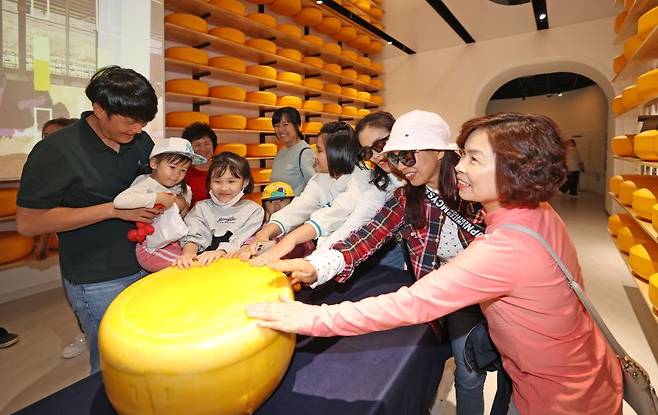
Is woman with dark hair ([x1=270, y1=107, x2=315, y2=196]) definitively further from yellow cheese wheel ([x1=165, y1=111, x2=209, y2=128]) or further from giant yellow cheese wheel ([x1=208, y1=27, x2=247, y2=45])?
giant yellow cheese wheel ([x1=208, y1=27, x2=247, y2=45])

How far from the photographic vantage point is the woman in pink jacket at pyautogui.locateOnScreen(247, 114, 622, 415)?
0.90 m

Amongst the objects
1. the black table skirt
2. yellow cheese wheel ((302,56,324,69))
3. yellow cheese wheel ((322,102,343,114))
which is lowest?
the black table skirt

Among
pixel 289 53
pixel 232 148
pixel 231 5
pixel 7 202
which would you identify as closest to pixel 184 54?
pixel 231 5

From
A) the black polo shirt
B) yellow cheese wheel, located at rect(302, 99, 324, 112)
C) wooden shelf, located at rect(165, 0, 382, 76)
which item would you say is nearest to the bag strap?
the black polo shirt

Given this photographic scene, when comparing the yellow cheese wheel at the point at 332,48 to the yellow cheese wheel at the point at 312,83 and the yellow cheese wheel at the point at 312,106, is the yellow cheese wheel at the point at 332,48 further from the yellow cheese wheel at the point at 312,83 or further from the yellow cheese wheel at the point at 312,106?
the yellow cheese wheel at the point at 312,106

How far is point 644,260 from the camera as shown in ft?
8.32

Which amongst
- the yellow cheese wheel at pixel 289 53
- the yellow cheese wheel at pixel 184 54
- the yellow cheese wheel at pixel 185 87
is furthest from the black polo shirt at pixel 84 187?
the yellow cheese wheel at pixel 289 53

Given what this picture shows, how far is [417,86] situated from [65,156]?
810cm

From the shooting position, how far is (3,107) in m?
2.73

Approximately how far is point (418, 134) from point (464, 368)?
3.14ft

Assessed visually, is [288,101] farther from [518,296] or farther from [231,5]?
[518,296]

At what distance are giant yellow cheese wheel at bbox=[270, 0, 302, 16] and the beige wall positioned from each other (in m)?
10.1

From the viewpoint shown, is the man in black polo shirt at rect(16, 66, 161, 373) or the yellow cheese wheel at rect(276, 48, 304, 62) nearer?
the man in black polo shirt at rect(16, 66, 161, 373)

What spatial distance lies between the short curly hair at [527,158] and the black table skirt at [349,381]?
53cm
